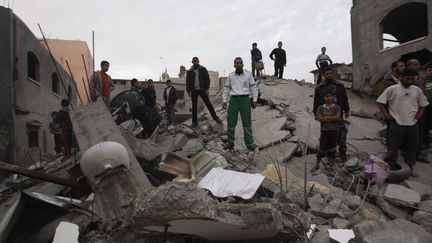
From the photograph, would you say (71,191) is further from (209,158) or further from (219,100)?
(219,100)

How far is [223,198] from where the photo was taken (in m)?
3.28

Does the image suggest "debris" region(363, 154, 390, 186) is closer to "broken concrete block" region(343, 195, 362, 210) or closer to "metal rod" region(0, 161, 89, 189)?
"broken concrete block" region(343, 195, 362, 210)

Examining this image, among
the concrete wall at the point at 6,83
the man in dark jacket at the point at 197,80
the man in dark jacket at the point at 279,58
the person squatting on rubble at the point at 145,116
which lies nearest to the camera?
the person squatting on rubble at the point at 145,116

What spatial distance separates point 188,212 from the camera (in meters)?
2.13

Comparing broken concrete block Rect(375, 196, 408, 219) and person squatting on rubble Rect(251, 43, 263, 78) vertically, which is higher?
person squatting on rubble Rect(251, 43, 263, 78)

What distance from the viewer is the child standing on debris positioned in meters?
5.29

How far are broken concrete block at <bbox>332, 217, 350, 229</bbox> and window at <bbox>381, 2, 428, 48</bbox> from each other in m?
10.3

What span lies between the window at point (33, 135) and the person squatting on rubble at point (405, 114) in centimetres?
938

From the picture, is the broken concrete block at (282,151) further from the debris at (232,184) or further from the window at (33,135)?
the window at (33,135)

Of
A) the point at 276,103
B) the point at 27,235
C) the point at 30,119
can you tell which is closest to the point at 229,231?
the point at 27,235

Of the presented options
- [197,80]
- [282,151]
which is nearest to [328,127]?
[282,151]

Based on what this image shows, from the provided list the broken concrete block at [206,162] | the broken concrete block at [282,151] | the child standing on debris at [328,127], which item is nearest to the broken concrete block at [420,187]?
the child standing on debris at [328,127]

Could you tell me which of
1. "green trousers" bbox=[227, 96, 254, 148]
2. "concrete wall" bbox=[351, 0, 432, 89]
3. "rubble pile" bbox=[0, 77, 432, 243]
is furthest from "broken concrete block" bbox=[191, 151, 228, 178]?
"concrete wall" bbox=[351, 0, 432, 89]

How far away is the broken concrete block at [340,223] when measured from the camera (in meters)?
3.05
